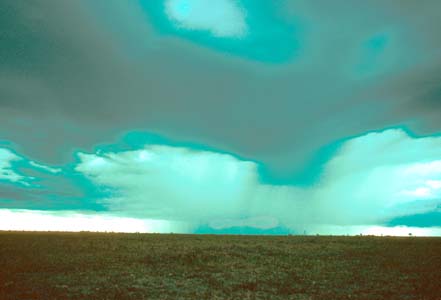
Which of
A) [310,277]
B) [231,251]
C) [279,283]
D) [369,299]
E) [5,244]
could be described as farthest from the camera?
[5,244]

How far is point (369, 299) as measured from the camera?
24828 mm

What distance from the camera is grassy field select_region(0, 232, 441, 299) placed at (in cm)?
2641

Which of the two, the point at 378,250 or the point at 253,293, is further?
the point at 378,250

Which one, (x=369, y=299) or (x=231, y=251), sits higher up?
(x=231, y=251)

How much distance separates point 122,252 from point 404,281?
2551 cm

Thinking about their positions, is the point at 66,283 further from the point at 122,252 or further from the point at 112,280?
the point at 122,252

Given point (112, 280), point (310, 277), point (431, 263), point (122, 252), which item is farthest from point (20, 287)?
point (431, 263)

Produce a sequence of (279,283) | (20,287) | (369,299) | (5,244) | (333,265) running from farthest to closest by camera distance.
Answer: (5,244), (333,265), (279,283), (20,287), (369,299)

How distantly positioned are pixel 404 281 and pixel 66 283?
22.6 m

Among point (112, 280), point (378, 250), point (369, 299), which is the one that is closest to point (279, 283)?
point (369, 299)

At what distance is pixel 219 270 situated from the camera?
33.8 m

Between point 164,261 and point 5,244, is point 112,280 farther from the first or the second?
point 5,244

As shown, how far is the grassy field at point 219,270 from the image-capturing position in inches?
1040

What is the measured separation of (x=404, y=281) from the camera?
2961cm
